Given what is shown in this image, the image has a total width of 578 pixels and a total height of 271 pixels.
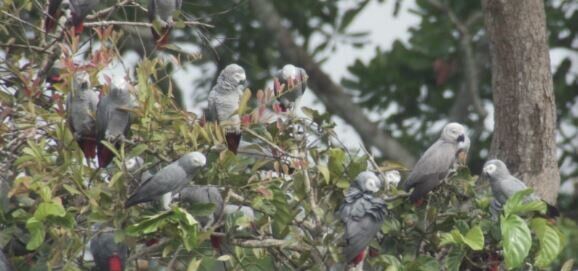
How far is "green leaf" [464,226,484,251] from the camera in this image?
4348 mm

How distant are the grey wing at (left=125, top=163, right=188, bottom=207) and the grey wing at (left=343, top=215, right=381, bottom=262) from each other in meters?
0.52

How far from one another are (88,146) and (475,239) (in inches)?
49.7

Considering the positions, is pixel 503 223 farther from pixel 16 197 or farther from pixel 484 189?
pixel 16 197

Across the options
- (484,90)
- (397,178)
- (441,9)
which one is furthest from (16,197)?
(484,90)

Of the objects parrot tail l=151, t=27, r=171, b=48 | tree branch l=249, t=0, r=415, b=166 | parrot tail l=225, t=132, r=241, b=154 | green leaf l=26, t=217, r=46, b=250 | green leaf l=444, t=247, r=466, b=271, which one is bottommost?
tree branch l=249, t=0, r=415, b=166

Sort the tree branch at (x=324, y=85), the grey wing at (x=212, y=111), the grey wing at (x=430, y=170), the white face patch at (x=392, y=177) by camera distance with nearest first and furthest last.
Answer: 1. the grey wing at (x=430, y=170)
2. the grey wing at (x=212, y=111)
3. the white face patch at (x=392, y=177)
4. the tree branch at (x=324, y=85)

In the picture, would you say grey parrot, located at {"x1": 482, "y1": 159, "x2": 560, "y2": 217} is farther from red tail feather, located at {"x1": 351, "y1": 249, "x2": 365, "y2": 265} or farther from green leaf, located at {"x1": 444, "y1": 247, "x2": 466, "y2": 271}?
red tail feather, located at {"x1": 351, "y1": 249, "x2": 365, "y2": 265}

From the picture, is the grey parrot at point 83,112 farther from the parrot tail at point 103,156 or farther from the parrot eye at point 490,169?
the parrot eye at point 490,169

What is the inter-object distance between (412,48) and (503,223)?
4.19 m

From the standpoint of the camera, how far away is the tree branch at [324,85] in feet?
26.4

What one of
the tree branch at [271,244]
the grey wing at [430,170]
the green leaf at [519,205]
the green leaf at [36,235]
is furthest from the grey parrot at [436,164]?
the green leaf at [36,235]

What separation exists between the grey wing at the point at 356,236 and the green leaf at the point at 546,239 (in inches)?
21.3

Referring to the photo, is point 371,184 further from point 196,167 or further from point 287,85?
point 287,85

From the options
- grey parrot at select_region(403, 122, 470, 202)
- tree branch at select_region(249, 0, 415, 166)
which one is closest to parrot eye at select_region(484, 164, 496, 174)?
grey parrot at select_region(403, 122, 470, 202)
